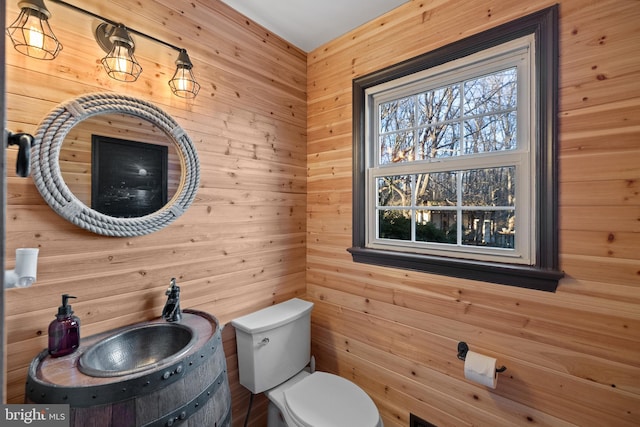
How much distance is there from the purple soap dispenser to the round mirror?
1.03 ft

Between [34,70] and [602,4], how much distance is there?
7.11ft

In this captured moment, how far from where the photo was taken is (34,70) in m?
1.06

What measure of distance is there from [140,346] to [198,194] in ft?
2.42

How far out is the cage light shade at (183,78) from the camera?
1.36 metres

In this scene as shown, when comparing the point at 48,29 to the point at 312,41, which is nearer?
the point at 48,29

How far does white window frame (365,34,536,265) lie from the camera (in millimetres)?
1287

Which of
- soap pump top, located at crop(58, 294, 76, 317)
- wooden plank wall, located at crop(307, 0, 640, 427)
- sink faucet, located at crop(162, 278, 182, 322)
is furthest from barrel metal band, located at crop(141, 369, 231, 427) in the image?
wooden plank wall, located at crop(307, 0, 640, 427)

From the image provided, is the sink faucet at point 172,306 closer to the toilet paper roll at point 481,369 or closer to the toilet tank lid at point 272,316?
the toilet tank lid at point 272,316

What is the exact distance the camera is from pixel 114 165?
4.03 feet

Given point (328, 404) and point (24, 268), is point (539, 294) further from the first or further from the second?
point (24, 268)

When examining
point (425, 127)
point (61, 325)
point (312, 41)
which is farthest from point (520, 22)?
point (61, 325)

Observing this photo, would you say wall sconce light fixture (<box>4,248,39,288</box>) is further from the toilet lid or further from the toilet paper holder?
the toilet paper holder

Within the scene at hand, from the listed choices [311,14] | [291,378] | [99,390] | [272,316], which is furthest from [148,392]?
[311,14]

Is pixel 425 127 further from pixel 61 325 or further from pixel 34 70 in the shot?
pixel 61 325
